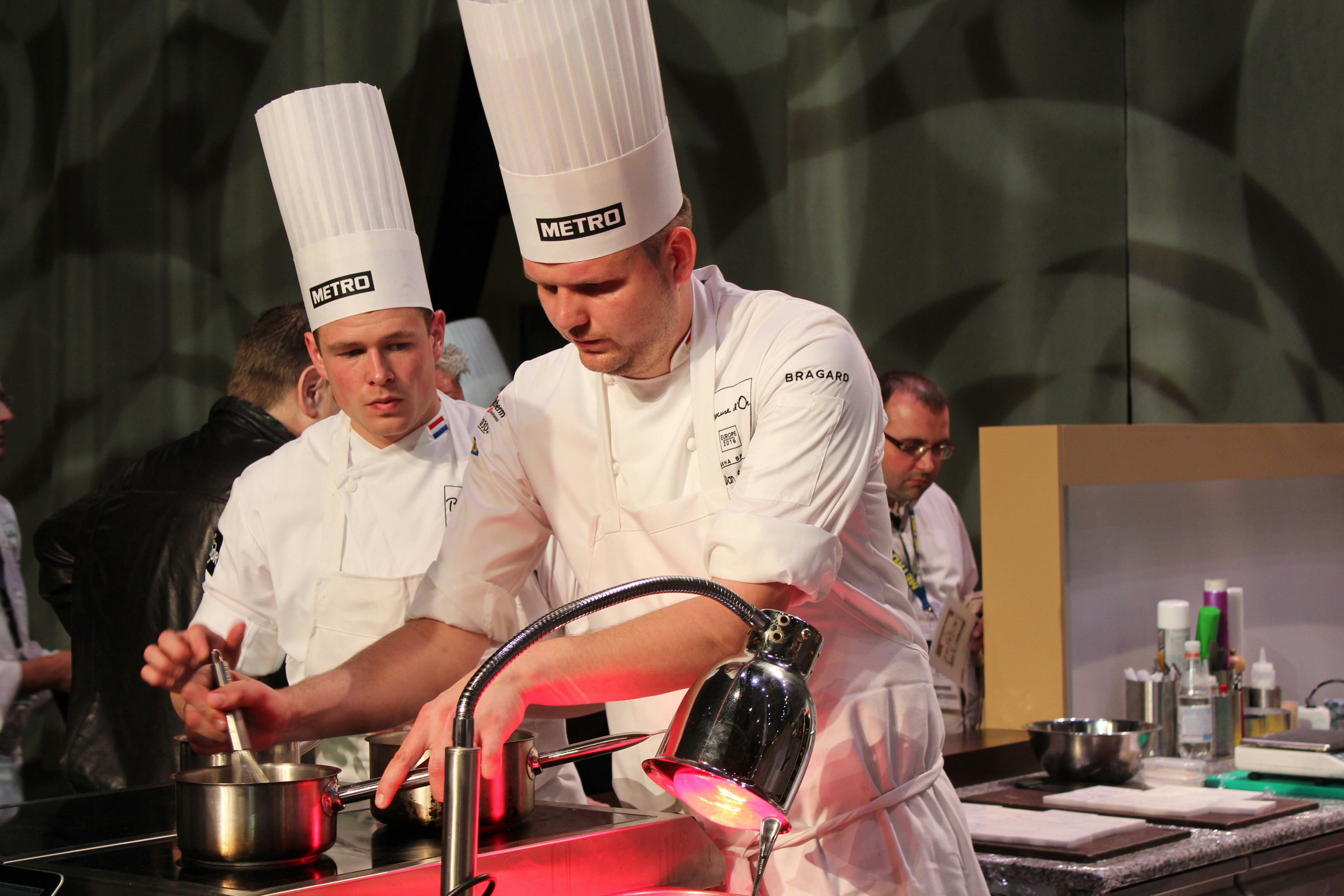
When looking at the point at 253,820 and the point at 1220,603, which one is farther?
the point at 1220,603

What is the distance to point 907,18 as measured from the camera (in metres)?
4.54

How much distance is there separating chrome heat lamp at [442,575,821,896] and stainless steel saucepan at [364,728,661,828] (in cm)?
21

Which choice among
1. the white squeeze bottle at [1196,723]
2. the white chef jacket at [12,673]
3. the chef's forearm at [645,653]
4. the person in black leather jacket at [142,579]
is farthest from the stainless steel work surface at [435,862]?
the white chef jacket at [12,673]

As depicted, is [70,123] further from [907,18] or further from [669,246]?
[669,246]

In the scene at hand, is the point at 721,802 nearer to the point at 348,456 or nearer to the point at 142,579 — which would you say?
the point at 348,456

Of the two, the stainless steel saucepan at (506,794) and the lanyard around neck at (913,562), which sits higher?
the lanyard around neck at (913,562)

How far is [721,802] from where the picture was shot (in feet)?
3.01

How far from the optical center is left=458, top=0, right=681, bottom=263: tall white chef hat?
135cm

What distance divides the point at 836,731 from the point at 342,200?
1.10 m

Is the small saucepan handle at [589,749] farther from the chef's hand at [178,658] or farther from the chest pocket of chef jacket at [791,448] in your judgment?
the chef's hand at [178,658]

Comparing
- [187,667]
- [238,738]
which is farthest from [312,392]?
[238,738]

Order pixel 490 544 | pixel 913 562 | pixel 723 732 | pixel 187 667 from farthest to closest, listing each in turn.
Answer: pixel 913 562, pixel 490 544, pixel 187 667, pixel 723 732

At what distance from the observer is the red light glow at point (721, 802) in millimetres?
881

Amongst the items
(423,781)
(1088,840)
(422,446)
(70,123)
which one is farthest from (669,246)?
(70,123)
